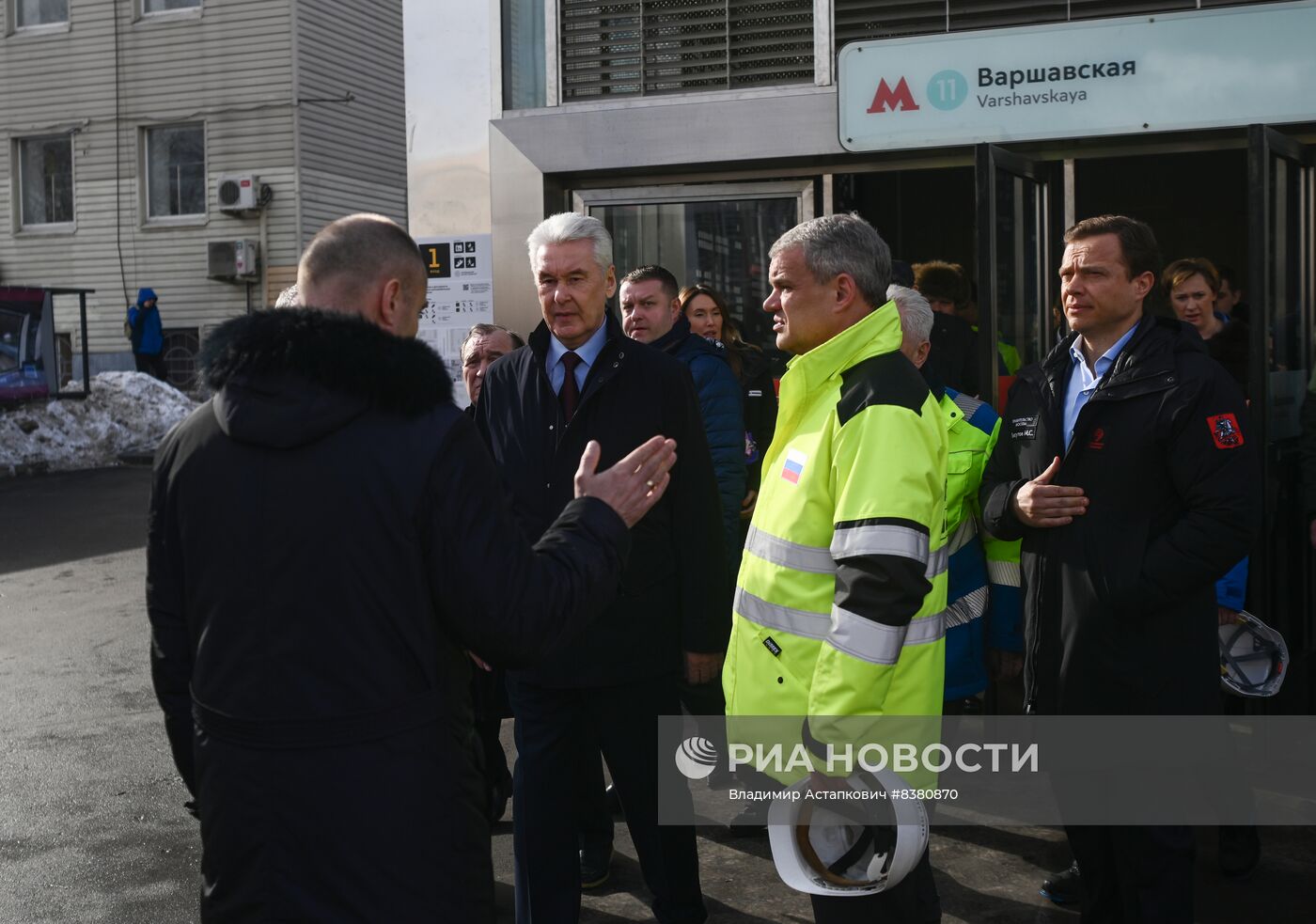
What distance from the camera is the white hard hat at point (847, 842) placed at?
277 cm

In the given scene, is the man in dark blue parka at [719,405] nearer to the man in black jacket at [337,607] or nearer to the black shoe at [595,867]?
the black shoe at [595,867]

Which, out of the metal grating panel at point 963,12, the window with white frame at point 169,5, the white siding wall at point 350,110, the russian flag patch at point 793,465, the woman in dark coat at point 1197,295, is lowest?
the russian flag patch at point 793,465

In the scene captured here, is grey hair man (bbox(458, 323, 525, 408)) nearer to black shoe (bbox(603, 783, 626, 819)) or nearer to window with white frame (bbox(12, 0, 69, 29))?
black shoe (bbox(603, 783, 626, 819))

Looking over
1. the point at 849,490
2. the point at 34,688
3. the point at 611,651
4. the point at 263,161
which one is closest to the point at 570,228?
the point at 611,651

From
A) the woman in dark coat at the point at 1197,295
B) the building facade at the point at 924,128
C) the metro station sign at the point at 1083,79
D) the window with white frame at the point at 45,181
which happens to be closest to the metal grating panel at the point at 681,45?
the building facade at the point at 924,128

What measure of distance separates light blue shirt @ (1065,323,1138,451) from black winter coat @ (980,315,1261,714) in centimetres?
6

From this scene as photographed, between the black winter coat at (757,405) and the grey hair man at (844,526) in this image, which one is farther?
the black winter coat at (757,405)

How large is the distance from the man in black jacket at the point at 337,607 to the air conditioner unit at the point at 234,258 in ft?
70.3

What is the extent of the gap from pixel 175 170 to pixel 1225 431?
23.2 metres

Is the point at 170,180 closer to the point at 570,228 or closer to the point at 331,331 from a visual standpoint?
the point at 570,228

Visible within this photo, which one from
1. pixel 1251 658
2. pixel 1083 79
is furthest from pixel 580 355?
pixel 1083 79

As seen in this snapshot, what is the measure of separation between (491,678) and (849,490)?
2.25m

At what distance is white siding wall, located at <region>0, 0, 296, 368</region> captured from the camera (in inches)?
Result: 903

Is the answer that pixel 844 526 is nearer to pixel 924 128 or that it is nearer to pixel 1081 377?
pixel 1081 377
